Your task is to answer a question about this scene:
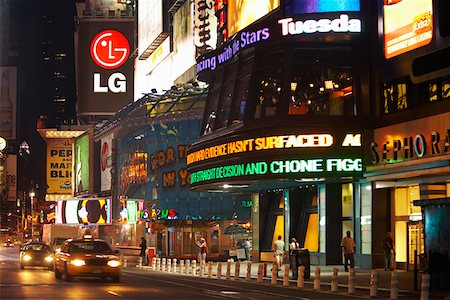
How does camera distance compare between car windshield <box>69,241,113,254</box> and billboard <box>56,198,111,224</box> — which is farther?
billboard <box>56,198,111,224</box>

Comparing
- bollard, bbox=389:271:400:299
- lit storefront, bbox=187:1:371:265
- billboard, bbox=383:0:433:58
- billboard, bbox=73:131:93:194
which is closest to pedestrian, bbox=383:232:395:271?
lit storefront, bbox=187:1:371:265

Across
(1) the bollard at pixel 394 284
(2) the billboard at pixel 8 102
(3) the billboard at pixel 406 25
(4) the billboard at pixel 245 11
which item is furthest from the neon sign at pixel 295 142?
(2) the billboard at pixel 8 102

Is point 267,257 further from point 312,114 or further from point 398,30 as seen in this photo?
point 398,30

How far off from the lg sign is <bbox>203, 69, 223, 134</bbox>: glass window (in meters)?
65.8

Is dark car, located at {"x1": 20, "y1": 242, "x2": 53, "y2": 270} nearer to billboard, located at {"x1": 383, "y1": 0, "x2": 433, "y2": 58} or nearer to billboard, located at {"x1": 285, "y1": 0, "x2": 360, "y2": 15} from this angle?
billboard, located at {"x1": 285, "y1": 0, "x2": 360, "y2": 15}

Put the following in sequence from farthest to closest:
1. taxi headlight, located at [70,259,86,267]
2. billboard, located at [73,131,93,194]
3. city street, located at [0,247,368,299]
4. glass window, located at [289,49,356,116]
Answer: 1. billboard, located at [73,131,93,194]
2. glass window, located at [289,49,356,116]
3. taxi headlight, located at [70,259,86,267]
4. city street, located at [0,247,368,299]

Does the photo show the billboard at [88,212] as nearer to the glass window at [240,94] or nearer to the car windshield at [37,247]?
the car windshield at [37,247]

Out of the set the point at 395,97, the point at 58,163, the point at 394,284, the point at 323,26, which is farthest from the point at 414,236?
the point at 58,163

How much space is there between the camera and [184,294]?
92.1ft

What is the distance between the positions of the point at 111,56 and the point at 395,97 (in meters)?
78.1

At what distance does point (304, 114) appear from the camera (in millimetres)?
42594

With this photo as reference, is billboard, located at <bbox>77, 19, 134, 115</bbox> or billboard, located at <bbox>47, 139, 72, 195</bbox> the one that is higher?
billboard, located at <bbox>77, 19, 134, 115</bbox>

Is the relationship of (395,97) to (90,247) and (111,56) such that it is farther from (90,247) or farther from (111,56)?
(111,56)

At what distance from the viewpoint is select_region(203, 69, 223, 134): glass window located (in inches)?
1975
